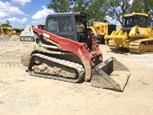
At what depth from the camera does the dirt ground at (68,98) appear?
14.5ft

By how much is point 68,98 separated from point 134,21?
33.5ft

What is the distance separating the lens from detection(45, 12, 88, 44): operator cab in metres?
6.81

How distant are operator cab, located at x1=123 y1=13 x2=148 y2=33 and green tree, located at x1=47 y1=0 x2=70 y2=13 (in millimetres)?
19675

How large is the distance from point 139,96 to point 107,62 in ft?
6.44

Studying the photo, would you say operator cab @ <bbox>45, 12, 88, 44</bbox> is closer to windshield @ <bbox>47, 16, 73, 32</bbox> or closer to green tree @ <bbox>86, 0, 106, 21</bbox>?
windshield @ <bbox>47, 16, 73, 32</bbox>

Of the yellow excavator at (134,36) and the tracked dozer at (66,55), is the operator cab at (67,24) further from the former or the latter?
the yellow excavator at (134,36)

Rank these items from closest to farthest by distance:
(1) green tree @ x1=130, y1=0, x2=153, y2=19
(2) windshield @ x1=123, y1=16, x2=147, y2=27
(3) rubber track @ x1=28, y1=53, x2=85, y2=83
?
(3) rubber track @ x1=28, y1=53, x2=85, y2=83, (2) windshield @ x1=123, y1=16, x2=147, y2=27, (1) green tree @ x1=130, y1=0, x2=153, y2=19

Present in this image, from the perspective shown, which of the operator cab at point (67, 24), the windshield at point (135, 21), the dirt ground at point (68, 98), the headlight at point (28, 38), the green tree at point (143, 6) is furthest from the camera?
the green tree at point (143, 6)

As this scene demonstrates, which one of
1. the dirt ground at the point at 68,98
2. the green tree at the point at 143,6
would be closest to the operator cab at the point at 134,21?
the dirt ground at the point at 68,98

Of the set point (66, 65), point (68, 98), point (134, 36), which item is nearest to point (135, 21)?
point (134, 36)

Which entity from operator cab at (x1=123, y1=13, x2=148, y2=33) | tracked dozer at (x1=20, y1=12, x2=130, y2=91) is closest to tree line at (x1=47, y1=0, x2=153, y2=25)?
operator cab at (x1=123, y1=13, x2=148, y2=33)

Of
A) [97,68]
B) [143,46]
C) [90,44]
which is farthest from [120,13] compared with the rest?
[97,68]

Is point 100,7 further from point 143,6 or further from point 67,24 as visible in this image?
point 67,24

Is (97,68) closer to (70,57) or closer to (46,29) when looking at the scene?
(70,57)
